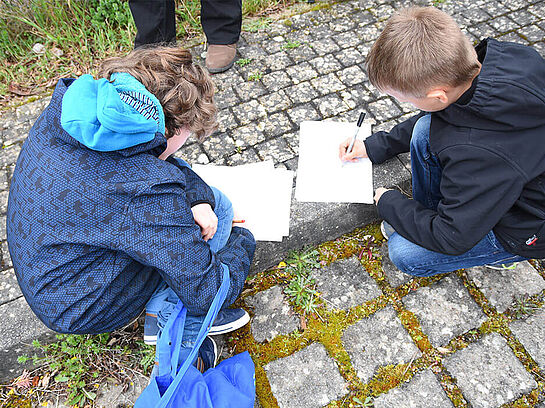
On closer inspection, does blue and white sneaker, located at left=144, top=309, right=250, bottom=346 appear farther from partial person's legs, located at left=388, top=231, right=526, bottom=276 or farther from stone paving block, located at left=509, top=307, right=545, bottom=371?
stone paving block, located at left=509, top=307, right=545, bottom=371

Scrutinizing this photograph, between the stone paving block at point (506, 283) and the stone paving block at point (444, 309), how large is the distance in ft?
0.32

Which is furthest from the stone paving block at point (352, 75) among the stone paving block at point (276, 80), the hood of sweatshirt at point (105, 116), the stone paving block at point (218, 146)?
the hood of sweatshirt at point (105, 116)

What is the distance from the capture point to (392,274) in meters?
2.35

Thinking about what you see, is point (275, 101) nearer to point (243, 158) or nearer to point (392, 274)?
point (243, 158)

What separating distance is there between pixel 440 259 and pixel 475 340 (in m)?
0.44

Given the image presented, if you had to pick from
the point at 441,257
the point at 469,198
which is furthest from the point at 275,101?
the point at 469,198

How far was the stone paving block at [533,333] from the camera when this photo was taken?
6.73 feet

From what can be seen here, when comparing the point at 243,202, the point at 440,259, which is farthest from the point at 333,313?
the point at 243,202

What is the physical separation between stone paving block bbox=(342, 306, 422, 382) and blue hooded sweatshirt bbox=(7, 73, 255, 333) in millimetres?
850

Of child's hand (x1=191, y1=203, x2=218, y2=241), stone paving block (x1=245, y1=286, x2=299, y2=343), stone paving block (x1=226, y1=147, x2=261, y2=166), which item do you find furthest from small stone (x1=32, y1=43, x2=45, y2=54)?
stone paving block (x1=245, y1=286, x2=299, y2=343)

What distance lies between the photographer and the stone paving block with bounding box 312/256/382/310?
227 centimetres

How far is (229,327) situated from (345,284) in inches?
26.4

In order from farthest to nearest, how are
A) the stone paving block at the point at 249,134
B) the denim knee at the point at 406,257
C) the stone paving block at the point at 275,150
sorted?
the stone paving block at the point at 249,134
the stone paving block at the point at 275,150
the denim knee at the point at 406,257

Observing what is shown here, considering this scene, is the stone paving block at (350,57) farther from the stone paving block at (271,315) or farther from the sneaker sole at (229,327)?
the sneaker sole at (229,327)
